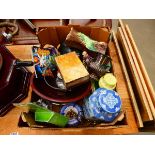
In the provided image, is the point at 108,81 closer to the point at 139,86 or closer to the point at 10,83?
the point at 139,86

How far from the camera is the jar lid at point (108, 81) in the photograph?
2.86 feet

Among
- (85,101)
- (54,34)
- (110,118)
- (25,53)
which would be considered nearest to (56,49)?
(54,34)

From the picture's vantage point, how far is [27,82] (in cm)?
97

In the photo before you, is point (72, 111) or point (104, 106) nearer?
point (104, 106)

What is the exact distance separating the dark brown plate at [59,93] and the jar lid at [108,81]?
6 cm

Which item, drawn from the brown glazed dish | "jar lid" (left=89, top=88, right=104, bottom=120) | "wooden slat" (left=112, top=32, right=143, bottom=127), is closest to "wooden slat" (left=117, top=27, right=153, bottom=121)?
"wooden slat" (left=112, top=32, right=143, bottom=127)

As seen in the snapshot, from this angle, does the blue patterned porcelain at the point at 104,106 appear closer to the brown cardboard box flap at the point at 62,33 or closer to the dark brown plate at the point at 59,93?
the dark brown plate at the point at 59,93

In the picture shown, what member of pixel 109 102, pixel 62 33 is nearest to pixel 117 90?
pixel 109 102

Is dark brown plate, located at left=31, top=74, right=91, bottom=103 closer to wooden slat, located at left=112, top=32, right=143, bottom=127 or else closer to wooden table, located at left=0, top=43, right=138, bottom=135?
wooden table, located at left=0, top=43, right=138, bottom=135

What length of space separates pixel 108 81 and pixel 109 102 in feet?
0.46

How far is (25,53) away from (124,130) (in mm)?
620

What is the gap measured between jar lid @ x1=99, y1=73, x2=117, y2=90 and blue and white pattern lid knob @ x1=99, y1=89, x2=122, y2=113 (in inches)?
3.5

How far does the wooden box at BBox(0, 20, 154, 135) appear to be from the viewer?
82 cm

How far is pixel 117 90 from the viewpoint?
910mm
